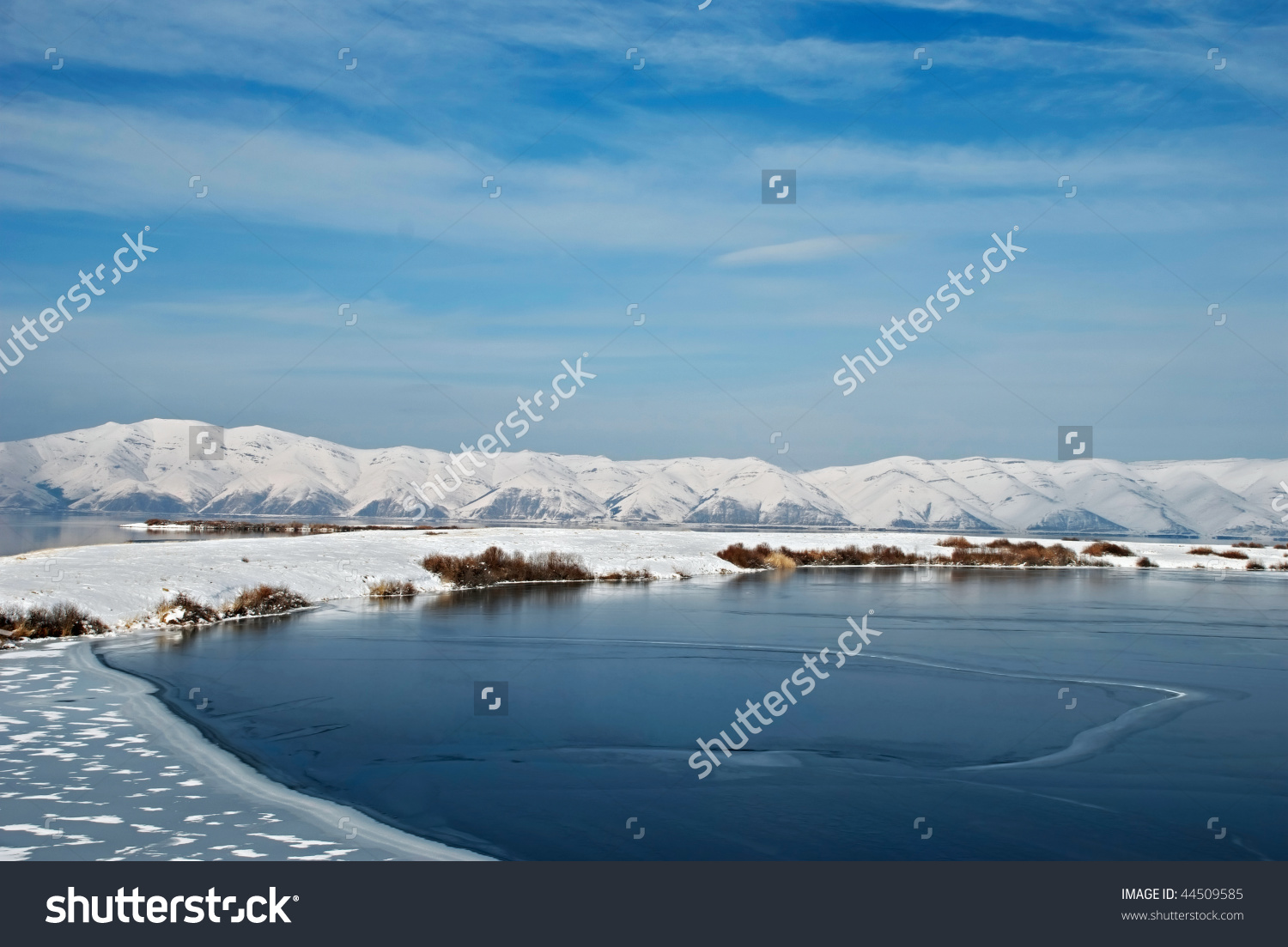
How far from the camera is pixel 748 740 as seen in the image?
417 inches

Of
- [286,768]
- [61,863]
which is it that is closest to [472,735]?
[286,768]

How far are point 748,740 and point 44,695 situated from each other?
8.63 meters

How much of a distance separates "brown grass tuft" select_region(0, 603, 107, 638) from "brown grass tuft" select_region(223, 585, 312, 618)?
3516 mm

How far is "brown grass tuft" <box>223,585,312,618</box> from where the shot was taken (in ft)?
69.5

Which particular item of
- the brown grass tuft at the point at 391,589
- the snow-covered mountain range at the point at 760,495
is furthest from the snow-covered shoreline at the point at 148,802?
the snow-covered mountain range at the point at 760,495

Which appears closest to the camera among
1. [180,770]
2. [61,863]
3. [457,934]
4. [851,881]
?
[457,934]

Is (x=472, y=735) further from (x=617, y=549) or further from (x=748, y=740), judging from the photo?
(x=617, y=549)

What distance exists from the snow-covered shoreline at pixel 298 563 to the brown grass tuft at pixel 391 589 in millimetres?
248

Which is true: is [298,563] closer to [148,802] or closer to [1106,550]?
[148,802]

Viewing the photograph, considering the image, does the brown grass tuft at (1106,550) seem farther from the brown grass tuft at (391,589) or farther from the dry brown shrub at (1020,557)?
the brown grass tuft at (391,589)

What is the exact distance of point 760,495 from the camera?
566 ft

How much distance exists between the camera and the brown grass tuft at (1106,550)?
50819 millimetres

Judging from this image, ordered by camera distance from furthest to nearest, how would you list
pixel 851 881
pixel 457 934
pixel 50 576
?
pixel 50 576 < pixel 851 881 < pixel 457 934

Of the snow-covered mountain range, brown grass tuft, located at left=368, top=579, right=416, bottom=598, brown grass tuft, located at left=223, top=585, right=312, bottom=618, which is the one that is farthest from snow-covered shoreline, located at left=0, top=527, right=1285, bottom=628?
the snow-covered mountain range
